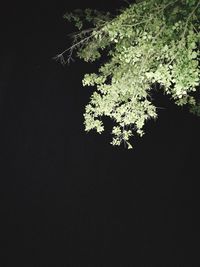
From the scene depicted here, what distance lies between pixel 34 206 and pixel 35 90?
241 cm

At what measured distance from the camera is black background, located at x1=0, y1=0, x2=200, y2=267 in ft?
26.7

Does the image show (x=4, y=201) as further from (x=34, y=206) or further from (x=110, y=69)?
(x=110, y=69)

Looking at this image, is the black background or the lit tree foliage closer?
the lit tree foliage

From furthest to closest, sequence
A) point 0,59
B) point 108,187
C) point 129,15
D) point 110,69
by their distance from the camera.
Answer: point 108,187
point 0,59
point 110,69
point 129,15

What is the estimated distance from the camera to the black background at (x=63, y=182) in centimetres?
812

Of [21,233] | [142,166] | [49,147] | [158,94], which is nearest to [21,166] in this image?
[49,147]

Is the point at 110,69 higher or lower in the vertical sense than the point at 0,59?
lower

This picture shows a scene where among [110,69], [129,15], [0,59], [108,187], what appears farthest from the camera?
[108,187]

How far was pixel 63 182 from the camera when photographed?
8.55 m

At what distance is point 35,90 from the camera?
8.31 metres

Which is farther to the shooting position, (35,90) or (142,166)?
(142,166)

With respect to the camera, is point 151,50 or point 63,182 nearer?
point 151,50

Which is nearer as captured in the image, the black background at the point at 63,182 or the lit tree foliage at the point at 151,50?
the lit tree foliage at the point at 151,50

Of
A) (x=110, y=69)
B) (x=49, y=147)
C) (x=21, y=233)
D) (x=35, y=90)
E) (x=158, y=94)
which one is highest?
(x=158, y=94)
